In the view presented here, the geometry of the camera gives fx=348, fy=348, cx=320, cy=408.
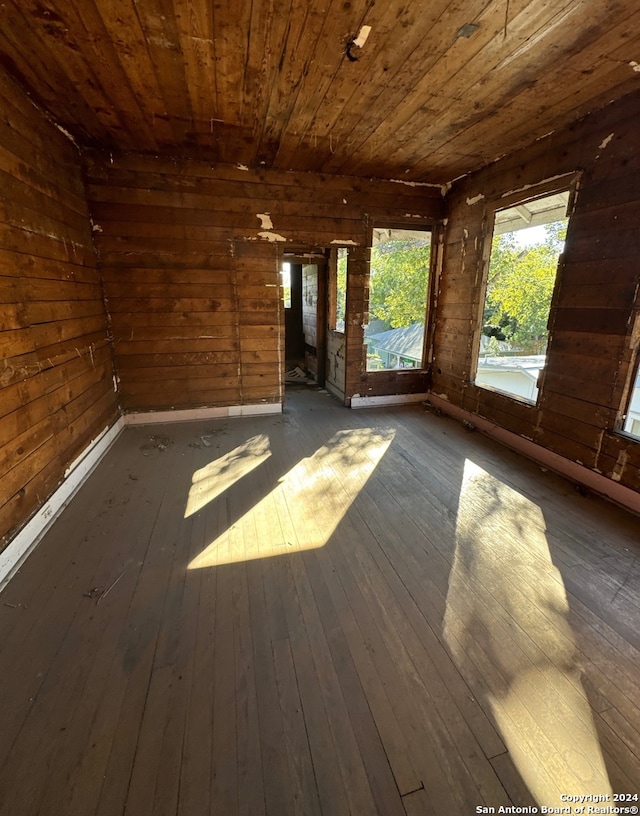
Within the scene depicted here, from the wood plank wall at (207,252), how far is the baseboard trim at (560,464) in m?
2.15

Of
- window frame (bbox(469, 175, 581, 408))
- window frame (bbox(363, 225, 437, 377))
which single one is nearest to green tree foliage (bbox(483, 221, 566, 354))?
window frame (bbox(363, 225, 437, 377))

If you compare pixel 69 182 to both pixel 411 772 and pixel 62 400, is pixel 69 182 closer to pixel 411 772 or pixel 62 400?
pixel 62 400

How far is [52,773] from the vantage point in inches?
41.9

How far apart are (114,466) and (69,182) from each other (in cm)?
246

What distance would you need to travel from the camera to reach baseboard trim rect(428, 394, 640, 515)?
8.20 feet

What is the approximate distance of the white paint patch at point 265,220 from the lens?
382 cm

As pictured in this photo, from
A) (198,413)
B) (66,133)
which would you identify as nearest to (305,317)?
(198,413)

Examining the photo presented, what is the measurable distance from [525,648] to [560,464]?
1.98 meters

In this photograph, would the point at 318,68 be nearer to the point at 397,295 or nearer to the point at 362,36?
the point at 362,36

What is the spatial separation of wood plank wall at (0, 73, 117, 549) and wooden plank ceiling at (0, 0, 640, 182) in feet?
1.27

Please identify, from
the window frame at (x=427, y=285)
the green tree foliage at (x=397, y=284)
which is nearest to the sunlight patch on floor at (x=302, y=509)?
the window frame at (x=427, y=285)

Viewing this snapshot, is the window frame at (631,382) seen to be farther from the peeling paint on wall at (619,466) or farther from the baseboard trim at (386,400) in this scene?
the baseboard trim at (386,400)

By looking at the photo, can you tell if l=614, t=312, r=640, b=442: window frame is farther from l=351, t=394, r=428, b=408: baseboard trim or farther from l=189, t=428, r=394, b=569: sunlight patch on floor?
l=351, t=394, r=428, b=408: baseboard trim

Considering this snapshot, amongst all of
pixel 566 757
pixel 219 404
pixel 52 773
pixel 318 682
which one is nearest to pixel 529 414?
pixel 566 757
